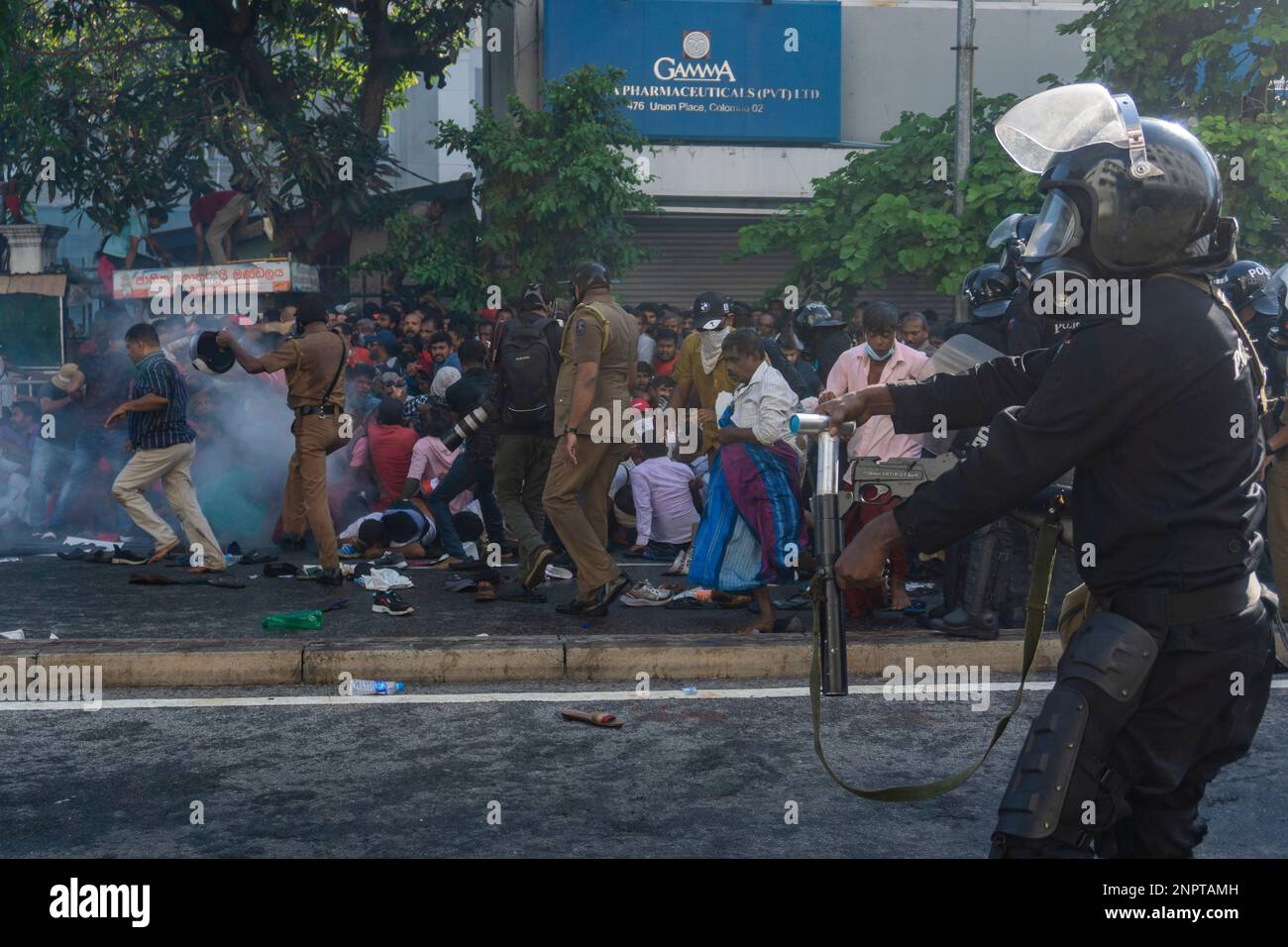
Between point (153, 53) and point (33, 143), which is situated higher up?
point (153, 53)

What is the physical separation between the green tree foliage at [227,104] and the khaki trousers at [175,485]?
7.44 meters

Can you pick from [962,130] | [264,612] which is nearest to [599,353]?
[264,612]

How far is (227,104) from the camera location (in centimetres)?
1719

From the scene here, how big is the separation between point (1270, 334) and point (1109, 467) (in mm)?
6338

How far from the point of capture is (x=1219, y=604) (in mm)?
2967

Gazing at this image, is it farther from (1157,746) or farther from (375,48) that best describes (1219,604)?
(375,48)

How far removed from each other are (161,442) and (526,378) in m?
2.93

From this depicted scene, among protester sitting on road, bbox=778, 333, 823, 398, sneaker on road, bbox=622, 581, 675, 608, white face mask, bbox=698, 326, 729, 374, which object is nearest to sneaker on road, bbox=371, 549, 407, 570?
sneaker on road, bbox=622, 581, 675, 608

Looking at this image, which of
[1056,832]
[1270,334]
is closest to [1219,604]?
[1056,832]

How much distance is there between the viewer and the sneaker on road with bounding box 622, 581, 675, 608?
8.94 meters

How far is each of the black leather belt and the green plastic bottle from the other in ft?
18.5

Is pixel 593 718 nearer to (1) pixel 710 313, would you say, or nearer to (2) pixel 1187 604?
(2) pixel 1187 604

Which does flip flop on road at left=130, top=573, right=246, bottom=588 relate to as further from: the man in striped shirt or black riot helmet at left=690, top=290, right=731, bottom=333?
black riot helmet at left=690, top=290, right=731, bottom=333

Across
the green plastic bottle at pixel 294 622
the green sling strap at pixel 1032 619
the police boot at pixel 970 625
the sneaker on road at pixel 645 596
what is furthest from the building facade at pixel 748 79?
the green sling strap at pixel 1032 619
